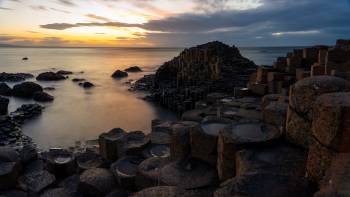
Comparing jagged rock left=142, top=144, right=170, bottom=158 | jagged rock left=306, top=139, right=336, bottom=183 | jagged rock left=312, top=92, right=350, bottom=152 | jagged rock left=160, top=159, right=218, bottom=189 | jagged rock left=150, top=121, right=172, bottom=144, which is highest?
jagged rock left=312, top=92, right=350, bottom=152

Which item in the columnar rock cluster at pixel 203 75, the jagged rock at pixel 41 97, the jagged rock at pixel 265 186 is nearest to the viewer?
the jagged rock at pixel 265 186

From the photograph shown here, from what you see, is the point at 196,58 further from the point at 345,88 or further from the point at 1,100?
the point at 345,88

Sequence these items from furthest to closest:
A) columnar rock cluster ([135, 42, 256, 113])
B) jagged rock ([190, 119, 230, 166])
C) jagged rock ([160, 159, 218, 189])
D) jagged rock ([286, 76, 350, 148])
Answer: columnar rock cluster ([135, 42, 256, 113]) → jagged rock ([190, 119, 230, 166]) → jagged rock ([160, 159, 218, 189]) → jagged rock ([286, 76, 350, 148])

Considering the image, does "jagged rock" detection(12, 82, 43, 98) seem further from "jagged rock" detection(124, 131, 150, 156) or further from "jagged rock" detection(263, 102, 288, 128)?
"jagged rock" detection(263, 102, 288, 128)

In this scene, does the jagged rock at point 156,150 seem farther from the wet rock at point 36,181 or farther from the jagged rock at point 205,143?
the jagged rock at point 205,143

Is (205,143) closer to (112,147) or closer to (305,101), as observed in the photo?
(305,101)

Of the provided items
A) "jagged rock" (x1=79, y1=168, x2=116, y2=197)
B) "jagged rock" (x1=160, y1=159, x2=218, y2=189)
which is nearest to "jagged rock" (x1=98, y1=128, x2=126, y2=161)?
"jagged rock" (x1=79, y1=168, x2=116, y2=197)

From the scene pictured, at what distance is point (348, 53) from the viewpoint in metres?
7.00

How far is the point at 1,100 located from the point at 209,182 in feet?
54.5

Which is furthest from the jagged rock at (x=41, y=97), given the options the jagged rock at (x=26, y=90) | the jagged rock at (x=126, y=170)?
the jagged rock at (x=126, y=170)

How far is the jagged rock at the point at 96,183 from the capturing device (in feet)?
18.8

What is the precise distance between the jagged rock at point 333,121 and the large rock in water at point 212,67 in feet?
36.6

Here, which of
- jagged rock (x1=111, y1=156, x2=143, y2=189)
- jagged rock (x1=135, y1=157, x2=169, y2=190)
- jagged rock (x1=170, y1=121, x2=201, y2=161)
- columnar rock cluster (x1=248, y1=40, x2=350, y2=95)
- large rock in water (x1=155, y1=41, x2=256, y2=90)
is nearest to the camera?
jagged rock (x1=170, y1=121, x2=201, y2=161)

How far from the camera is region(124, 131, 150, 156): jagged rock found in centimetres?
676
